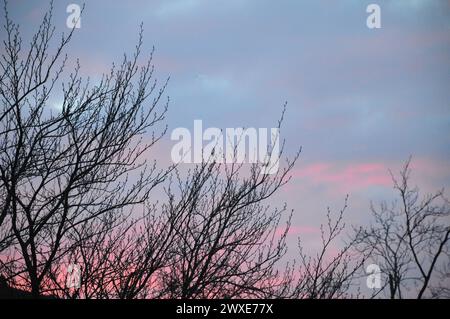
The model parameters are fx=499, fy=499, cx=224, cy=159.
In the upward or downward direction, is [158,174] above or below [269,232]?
above

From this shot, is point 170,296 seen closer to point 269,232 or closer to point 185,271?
point 185,271

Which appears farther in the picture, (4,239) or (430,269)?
(430,269)

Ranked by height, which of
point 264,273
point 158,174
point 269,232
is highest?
point 158,174

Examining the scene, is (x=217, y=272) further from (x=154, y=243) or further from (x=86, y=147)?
(x=86, y=147)

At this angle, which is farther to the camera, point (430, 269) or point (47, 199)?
point (430, 269)

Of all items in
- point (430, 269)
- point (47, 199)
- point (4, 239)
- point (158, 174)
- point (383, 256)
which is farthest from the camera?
point (383, 256)

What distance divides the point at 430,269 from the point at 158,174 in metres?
13.0

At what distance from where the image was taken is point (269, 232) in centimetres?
823
